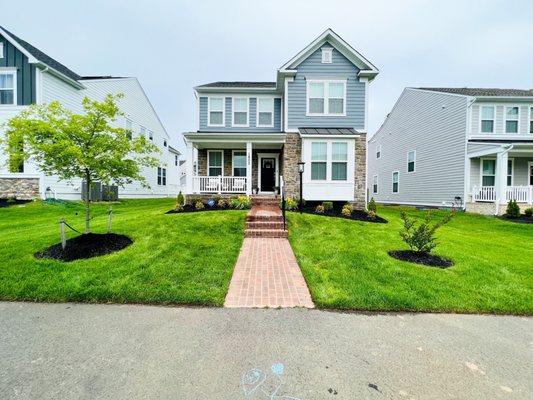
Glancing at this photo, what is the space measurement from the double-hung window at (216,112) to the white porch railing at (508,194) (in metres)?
14.9

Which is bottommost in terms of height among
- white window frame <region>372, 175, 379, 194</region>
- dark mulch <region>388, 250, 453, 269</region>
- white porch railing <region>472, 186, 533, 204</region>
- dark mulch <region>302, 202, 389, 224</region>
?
dark mulch <region>388, 250, 453, 269</region>

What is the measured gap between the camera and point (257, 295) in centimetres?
440

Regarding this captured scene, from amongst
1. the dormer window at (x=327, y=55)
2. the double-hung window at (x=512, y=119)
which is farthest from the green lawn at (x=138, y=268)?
the double-hung window at (x=512, y=119)

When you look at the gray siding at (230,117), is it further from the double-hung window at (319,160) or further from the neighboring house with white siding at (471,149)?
the neighboring house with white siding at (471,149)

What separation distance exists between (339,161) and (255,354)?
10.8 meters

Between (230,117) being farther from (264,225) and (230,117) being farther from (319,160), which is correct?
(264,225)

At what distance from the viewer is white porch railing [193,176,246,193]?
12.9 metres

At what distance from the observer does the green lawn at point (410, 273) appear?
4.12 meters

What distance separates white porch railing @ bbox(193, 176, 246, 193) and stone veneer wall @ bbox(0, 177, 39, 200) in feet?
30.1

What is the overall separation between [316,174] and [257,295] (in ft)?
29.3

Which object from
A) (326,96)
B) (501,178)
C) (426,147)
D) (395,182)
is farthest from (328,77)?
(395,182)

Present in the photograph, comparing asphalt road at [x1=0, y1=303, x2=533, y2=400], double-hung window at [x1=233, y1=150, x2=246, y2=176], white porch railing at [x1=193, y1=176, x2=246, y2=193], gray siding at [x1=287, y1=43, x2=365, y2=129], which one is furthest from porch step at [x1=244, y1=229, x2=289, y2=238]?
double-hung window at [x1=233, y1=150, x2=246, y2=176]

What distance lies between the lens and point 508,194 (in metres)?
13.9

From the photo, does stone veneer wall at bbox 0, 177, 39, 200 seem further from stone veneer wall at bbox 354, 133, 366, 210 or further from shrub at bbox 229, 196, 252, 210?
stone veneer wall at bbox 354, 133, 366, 210
